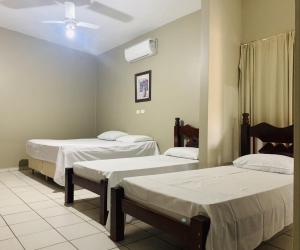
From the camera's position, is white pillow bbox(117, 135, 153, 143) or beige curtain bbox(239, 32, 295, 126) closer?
beige curtain bbox(239, 32, 295, 126)

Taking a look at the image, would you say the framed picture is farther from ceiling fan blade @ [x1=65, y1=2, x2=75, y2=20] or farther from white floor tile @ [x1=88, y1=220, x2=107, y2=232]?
white floor tile @ [x1=88, y1=220, x2=107, y2=232]

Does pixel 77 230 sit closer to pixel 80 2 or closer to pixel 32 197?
pixel 32 197

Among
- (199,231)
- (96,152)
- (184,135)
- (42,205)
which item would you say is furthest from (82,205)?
(199,231)

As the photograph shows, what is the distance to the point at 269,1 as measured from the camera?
3416 millimetres

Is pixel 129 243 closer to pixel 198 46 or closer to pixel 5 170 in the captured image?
pixel 198 46

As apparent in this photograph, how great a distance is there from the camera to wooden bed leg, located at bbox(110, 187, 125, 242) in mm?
2312

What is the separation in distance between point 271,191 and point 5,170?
5232 mm

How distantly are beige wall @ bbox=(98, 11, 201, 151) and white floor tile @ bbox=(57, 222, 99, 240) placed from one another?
226cm

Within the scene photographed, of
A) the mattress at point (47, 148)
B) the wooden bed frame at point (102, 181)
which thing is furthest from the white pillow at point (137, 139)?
the wooden bed frame at point (102, 181)

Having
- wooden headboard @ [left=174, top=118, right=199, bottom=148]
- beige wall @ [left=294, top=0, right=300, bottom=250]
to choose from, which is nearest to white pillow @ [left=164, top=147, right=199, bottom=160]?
wooden headboard @ [left=174, top=118, right=199, bottom=148]

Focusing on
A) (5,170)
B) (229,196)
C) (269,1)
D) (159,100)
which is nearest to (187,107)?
(159,100)

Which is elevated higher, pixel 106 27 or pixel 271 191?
pixel 106 27

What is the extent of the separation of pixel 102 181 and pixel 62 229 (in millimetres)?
572

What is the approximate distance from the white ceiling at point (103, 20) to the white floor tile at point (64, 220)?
123 inches
